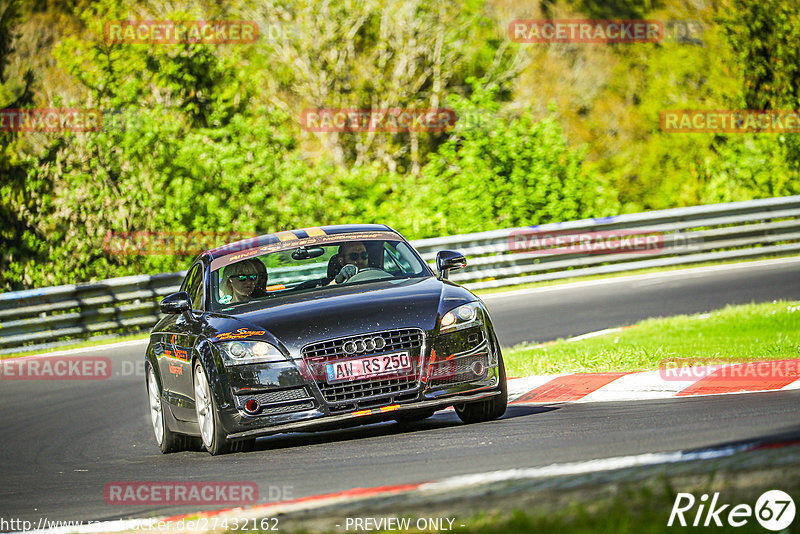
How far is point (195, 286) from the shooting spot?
9.32 meters

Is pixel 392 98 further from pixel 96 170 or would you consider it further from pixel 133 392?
pixel 133 392

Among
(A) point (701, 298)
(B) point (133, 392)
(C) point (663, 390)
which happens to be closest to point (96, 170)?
(B) point (133, 392)

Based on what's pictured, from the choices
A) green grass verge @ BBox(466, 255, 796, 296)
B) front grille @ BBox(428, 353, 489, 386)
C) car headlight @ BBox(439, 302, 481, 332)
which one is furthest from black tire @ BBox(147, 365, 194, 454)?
green grass verge @ BBox(466, 255, 796, 296)

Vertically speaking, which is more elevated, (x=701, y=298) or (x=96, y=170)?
(x=96, y=170)

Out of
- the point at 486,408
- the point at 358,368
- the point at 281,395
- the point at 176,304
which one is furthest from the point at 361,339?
the point at 176,304

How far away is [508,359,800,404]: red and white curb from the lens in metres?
8.30

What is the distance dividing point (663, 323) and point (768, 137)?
43.5 feet

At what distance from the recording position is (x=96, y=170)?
2306cm

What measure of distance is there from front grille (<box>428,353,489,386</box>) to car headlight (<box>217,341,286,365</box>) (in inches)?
38.6

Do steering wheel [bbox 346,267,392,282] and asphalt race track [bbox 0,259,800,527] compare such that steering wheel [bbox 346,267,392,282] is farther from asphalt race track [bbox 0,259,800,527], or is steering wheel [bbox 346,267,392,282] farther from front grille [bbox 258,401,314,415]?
front grille [bbox 258,401,314,415]

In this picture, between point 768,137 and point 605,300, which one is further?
point 768,137

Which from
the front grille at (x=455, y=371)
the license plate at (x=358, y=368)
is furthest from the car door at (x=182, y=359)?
the front grille at (x=455, y=371)

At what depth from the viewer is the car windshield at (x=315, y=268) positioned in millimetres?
8719

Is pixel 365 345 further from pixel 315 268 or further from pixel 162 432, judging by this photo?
pixel 162 432
